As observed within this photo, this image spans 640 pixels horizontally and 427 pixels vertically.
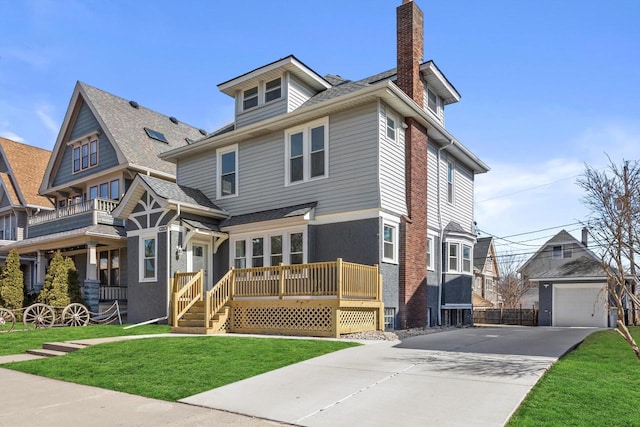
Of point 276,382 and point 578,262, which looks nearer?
point 276,382

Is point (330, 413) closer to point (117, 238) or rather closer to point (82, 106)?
point (117, 238)

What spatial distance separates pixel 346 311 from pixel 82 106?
2041 cm

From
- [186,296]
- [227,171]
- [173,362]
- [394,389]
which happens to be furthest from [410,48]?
[394,389]

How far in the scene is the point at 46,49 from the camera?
41.3 feet

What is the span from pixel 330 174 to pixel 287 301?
4.45 m

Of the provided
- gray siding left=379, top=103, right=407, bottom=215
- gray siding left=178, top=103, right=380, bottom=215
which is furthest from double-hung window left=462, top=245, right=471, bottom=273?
gray siding left=178, top=103, right=380, bottom=215

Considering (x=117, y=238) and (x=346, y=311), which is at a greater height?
(x=117, y=238)

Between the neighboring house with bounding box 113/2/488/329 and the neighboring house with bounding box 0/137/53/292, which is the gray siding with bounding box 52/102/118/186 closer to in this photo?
the neighboring house with bounding box 0/137/53/292

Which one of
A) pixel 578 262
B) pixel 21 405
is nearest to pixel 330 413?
pixel 21 405

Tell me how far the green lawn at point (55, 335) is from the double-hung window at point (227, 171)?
5.63 meters

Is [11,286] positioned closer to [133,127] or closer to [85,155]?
[85,155]

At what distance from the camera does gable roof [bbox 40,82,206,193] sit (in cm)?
2380

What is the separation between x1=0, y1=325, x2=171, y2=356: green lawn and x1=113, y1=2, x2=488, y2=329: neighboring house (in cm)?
188

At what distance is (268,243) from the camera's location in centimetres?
1739
